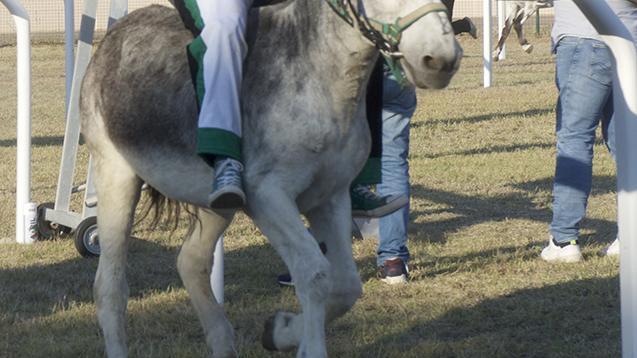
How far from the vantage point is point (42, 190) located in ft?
36.9

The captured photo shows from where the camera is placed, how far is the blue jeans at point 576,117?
796 centimetres

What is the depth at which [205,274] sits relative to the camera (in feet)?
19.5

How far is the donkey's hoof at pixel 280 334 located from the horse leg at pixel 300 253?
0.39 metres

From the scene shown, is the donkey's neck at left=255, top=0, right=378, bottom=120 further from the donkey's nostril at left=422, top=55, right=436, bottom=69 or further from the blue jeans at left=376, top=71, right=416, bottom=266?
the blue jeans at left=376, top=71, right=416, bottom=266

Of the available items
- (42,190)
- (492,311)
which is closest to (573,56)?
(492,311)

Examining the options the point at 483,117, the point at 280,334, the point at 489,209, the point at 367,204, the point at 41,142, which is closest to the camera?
the point at 280,334

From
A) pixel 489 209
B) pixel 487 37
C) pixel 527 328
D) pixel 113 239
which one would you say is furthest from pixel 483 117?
pixel 113 239

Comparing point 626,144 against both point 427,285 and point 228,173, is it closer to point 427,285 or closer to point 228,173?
point 228,173

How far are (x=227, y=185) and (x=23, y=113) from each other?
15.0 feet

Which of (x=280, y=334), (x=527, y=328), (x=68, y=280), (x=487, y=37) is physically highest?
(x=280, y=334)

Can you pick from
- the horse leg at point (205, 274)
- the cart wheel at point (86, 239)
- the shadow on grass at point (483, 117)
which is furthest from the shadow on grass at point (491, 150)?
the horse leg at point (205, 274)

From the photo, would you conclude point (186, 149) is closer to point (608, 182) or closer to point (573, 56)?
point (573, 56)

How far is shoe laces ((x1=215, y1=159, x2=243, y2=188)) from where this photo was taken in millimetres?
4668

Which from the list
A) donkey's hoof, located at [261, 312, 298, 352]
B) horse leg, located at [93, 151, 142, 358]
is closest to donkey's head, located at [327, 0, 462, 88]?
donkey's hoof, located at [261, 312, 298, 352]
